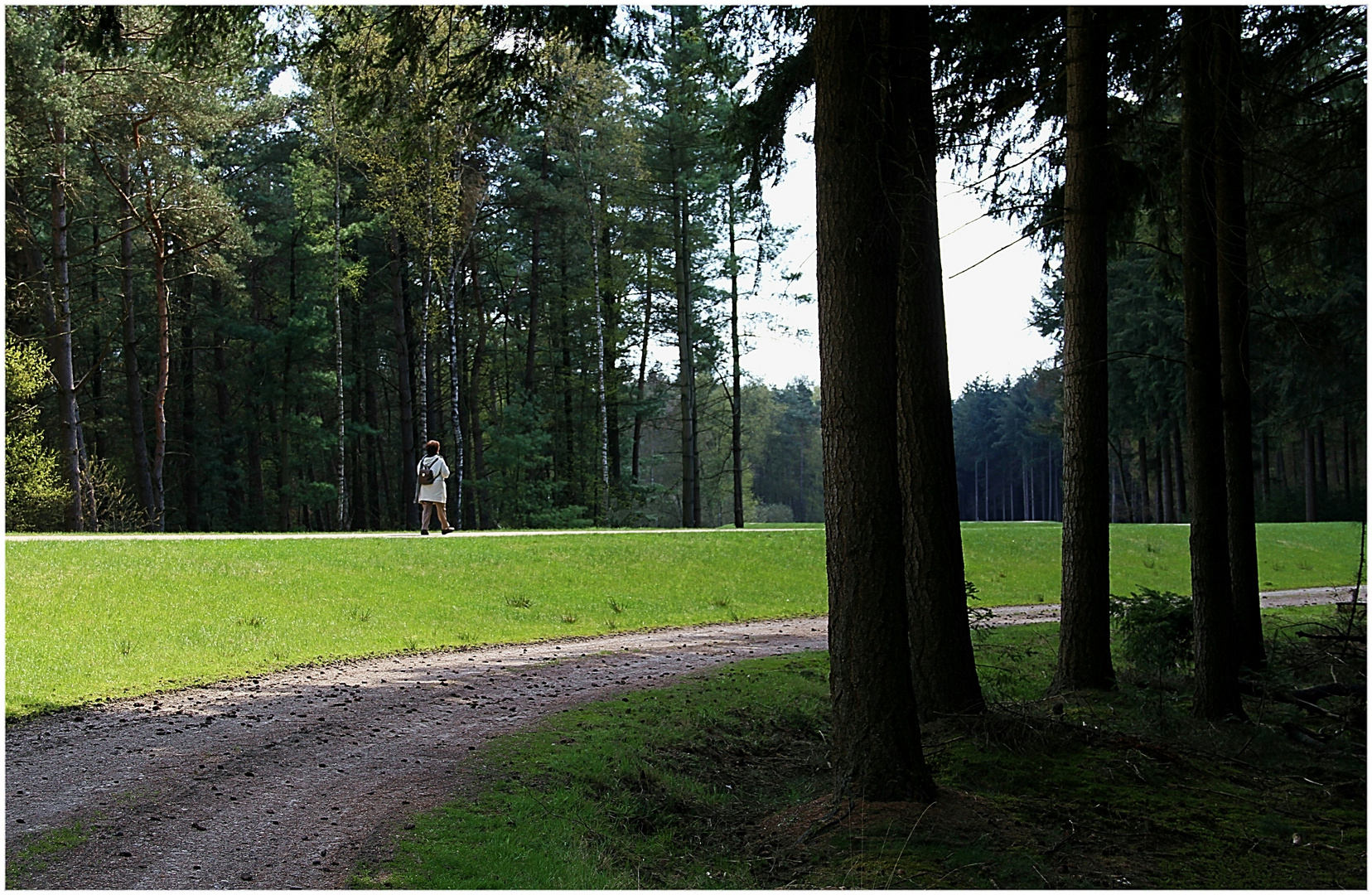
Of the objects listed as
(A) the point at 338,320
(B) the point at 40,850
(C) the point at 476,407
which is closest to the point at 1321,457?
(C) the point at 476,407

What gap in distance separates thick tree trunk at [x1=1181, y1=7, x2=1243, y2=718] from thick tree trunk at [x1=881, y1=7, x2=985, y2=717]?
6.37 feet

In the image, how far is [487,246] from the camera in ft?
116

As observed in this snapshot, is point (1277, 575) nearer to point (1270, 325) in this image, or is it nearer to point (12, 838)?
point (1270, 325)

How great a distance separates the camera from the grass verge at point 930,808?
4902 mm

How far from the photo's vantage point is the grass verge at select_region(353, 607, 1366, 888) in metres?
4.90

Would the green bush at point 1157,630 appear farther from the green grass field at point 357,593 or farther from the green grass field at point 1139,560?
the green grass field at point 1139,560

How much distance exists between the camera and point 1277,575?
22.7m

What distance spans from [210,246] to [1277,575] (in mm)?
30350

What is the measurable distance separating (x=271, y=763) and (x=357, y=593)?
717 centimetres

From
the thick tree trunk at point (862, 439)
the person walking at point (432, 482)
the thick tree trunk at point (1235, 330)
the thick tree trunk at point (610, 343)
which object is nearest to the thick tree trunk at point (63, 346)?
the person walking at point (432, 482)

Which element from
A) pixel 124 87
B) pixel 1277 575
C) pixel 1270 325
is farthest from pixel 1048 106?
pixel 124 87

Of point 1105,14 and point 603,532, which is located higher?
point 1105,14

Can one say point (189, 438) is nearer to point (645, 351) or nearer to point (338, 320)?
point (338, 320)

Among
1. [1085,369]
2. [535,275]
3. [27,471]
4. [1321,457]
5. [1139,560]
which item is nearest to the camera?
[1085,369]
